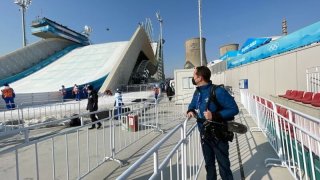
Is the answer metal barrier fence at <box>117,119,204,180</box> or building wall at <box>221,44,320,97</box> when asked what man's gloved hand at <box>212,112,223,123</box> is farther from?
building wall at <box>221,44,320,97</box>

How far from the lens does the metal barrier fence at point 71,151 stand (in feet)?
14.4

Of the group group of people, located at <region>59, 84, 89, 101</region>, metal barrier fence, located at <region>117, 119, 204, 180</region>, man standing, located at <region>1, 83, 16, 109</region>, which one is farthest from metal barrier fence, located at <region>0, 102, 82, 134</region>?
group of people, located at <region>59, 84, 89, 101</region>

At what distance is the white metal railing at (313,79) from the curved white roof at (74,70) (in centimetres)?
2581

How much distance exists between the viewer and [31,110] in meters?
14.4

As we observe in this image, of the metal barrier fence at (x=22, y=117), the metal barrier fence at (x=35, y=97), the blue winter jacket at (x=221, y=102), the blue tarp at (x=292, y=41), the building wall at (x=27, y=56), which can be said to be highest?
the building wall at (x=27, y=56)

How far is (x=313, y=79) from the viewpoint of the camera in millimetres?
10047

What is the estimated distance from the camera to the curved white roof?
32094 millimetres

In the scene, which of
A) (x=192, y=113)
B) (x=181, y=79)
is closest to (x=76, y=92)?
(x=181, y=79)

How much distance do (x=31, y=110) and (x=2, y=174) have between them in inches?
387

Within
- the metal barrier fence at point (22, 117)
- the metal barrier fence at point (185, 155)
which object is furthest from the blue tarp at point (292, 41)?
the metal barrier fence at point (22, 117)

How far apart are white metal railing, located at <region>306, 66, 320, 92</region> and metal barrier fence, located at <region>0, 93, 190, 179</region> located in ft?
18.5

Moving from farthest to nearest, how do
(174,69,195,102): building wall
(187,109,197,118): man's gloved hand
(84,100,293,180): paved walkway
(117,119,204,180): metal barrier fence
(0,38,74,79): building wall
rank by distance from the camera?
(0,38,74,79): building wall → (174,69,195,102): building wall → (84,100,293,180): paved walkway → (187,109,197,118): man's gloved hand → (117,119,204,180): metal barrier fence

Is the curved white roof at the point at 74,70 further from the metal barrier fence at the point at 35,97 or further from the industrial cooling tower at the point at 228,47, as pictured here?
the industrial cooling tower at the point at 228,47

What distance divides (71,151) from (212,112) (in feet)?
15.9
